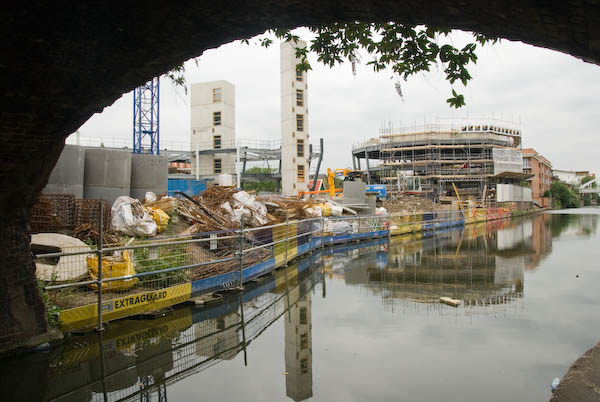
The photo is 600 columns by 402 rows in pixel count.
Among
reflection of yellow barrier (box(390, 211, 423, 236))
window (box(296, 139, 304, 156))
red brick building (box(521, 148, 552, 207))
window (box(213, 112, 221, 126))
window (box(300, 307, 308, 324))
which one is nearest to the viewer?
window (box(300, 307, 308, 324))

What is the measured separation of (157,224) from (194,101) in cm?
4145

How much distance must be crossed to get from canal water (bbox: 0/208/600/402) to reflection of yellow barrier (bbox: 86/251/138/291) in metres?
0.71

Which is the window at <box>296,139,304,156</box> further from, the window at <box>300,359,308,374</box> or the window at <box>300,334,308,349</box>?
the window at <box>300,359,308,374</box>

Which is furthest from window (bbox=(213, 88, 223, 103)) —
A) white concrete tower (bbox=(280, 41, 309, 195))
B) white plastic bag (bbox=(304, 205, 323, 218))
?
white plastic bag (bbox=(304, 205, 323, 218))

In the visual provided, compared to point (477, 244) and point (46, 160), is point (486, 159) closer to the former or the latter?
point (477, 244)

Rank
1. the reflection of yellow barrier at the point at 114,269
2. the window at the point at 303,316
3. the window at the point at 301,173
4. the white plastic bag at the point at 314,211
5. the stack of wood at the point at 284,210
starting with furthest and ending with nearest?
the window at the point at 301,173 < the white plastic bag at the point at 314,211 < the stack of wood at the point at 284,210 < the window at the point at 303,316 < the reflection of yellow barrier at the point at 114,269

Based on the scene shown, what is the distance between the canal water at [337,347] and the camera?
168 inches

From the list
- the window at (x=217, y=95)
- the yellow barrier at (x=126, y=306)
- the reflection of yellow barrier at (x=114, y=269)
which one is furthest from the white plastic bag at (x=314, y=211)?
the window at (x=217, y=95)

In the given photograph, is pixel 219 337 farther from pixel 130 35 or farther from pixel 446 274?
pixel 446 274

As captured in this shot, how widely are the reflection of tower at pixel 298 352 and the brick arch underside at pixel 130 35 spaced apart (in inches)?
139

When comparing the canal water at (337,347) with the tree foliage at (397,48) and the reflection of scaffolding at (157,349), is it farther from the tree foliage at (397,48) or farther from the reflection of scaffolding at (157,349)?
the tree foliage at (397,48)

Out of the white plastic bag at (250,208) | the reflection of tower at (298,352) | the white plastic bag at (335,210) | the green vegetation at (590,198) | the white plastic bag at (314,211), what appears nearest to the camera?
A: the reflection of tower at (298,352)

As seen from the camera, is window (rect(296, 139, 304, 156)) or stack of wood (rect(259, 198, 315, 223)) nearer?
stack of wood (rect(259, 198, 315, 223))

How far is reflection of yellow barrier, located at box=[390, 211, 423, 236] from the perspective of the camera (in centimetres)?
2273
